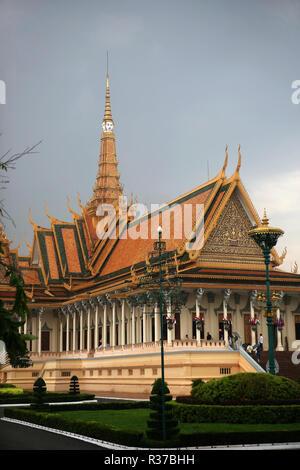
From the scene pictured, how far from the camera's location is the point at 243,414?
58.6 ft

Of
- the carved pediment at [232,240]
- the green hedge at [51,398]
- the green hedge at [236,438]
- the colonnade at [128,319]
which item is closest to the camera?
the green hedge at [236,438]

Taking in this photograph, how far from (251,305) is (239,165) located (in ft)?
25.8

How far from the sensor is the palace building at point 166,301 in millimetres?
32134

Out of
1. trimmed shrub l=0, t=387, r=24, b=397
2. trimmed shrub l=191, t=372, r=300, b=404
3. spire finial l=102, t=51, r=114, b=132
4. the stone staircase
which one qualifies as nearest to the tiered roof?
the stone staircase

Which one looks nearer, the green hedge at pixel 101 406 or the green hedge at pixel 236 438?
the green hedge at pixel 236 438

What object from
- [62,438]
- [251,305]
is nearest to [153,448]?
[62,438]

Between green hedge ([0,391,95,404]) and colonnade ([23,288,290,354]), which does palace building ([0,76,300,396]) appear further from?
green hedge ([0,391,95,404])

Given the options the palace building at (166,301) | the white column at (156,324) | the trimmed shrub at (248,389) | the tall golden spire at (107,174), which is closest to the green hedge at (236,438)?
the trimmed shrub at (248,389)

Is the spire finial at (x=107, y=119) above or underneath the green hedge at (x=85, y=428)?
above

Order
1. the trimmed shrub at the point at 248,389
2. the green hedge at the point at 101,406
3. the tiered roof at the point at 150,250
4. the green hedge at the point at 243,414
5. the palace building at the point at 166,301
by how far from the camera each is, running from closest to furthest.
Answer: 1. the green hedge at the point at 243,414
2. the trimmed shrub at the point at 248,389
3. the green hedge at the point at 101,406
4. the palace building at the point at 166,301
5. the tiered roof at the point at 150,250

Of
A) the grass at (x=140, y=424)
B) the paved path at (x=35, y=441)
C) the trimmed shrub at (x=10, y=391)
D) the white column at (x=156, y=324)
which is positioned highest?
the white column at (x=156, y=324)

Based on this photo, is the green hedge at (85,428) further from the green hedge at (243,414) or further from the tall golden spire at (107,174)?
the tall golden spire at (107,174)

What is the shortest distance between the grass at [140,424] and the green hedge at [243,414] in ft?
0.66

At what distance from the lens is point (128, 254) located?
4509cm
